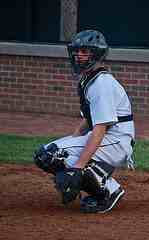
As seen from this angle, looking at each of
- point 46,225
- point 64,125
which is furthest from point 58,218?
point 64,125

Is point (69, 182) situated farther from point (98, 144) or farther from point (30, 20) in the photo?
point (30, 20)

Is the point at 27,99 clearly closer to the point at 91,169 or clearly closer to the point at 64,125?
the point at 64,125

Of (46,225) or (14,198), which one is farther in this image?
(14,198)

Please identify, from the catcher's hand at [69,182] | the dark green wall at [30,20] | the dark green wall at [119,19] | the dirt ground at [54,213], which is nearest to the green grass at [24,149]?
the dirt ground at [54,213]

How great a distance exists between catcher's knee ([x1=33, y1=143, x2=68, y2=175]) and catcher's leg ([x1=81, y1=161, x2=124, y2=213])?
216mm

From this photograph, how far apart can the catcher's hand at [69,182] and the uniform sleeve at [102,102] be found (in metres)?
0.40

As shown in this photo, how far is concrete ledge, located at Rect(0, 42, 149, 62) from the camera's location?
512 inches

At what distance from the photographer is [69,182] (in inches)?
250

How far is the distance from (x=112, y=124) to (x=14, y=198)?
51.5 inches

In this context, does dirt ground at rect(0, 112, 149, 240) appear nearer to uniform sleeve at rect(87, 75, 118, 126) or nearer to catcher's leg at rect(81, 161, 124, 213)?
catcher's leg at rect(81, 161, 124, 213)

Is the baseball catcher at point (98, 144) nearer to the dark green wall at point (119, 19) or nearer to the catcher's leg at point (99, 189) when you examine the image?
the catcher's leg at point (99, 189)

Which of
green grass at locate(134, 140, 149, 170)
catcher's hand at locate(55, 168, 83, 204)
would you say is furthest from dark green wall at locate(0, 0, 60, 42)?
catcher's hand at locate(55, 168, 83, 204)

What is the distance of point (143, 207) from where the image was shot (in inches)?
271

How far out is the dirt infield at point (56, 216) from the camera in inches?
229
